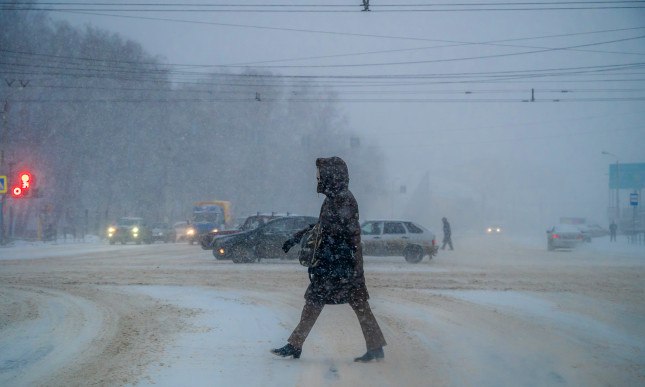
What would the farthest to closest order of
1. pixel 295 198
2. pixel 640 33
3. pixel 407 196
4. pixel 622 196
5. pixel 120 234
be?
pixel 407 196, pixel 622 196, pixel 295 198, pixel 120 234, pixel 640 33

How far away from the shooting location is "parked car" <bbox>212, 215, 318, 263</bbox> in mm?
22125

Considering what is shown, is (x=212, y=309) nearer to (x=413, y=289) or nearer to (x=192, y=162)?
(x=413, y=289)

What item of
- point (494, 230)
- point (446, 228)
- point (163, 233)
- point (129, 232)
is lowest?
point (163, 233)

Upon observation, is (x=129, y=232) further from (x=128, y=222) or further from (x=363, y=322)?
(x=363, y=322)

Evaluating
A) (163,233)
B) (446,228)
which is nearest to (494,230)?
(163,233)

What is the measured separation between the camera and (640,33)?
88.0 ft

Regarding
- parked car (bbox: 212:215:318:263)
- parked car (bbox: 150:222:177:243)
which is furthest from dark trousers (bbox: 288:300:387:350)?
parked car (bbox: 150:222:177:243)

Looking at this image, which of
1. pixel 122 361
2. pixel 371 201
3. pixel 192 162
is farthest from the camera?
pixel 371 201

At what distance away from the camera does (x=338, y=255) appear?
629 centimetres

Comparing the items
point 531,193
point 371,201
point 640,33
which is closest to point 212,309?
point 640,33

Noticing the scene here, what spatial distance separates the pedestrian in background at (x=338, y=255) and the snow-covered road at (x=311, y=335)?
61 cm

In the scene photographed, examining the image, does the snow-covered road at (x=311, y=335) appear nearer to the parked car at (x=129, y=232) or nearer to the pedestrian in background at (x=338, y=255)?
the pedestrian in background at (x=338, y=255)

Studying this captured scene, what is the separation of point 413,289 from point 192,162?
51.0 m

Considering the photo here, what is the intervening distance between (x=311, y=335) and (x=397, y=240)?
603 inches
